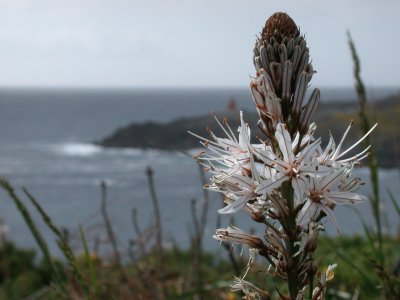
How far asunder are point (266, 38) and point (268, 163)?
40 centimetres

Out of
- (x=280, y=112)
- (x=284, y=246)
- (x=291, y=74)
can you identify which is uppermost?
(x=291, y=74)

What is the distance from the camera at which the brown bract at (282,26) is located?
184 centimetres

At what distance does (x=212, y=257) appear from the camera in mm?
10016

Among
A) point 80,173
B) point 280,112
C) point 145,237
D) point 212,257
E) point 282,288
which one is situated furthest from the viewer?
point 80,173

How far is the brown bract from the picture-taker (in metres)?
1.84

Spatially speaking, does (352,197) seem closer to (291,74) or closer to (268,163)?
(268,163)

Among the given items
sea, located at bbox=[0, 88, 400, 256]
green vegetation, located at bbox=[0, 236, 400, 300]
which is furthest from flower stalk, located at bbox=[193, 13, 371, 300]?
green vegetation, located at bbox=[0, 236, 400, 300]

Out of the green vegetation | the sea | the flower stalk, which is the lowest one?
the sea

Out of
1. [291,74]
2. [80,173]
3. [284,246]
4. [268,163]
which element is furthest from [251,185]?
[80,173]

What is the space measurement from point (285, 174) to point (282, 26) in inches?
18.9

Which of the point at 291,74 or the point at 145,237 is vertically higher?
the point at 291,74

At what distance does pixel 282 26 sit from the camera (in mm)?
1850

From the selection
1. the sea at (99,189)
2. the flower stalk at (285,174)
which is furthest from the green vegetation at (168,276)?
the flower stalk at (285,174)

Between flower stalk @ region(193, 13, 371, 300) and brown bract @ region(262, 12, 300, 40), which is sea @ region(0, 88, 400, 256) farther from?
brown bract @ region(262, 12, 300, 40)
